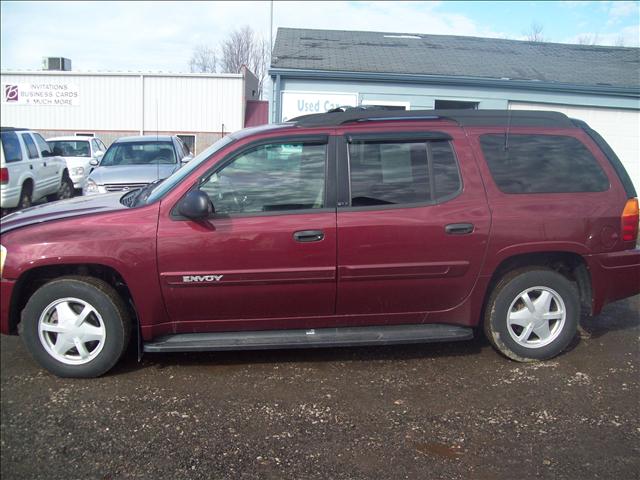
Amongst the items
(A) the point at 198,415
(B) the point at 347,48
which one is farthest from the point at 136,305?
(B) the point at 347,48

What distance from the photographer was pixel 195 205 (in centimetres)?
357

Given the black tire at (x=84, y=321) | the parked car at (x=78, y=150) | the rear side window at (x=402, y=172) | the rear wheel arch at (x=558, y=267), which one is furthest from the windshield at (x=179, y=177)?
the parked car at (x=78, y=150)

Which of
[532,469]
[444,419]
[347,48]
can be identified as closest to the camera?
[532,469]

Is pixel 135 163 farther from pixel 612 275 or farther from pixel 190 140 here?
pixel 190 140

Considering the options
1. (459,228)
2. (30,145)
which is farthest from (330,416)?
(30,145)

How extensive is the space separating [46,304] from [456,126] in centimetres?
320

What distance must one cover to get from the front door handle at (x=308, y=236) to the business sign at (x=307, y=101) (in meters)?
9.04

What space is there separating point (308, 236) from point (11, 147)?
8463 mm

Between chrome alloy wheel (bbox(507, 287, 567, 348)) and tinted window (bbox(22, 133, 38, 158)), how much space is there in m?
9.83

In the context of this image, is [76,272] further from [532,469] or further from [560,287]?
[560,287]

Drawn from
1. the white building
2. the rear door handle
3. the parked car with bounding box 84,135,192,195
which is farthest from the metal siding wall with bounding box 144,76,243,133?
the rear door handle

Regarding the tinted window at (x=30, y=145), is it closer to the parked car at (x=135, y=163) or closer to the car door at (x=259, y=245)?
the parked car at (x=135, y=163)

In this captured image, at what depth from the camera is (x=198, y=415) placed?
333 centimetres

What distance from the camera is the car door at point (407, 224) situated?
3826mm
